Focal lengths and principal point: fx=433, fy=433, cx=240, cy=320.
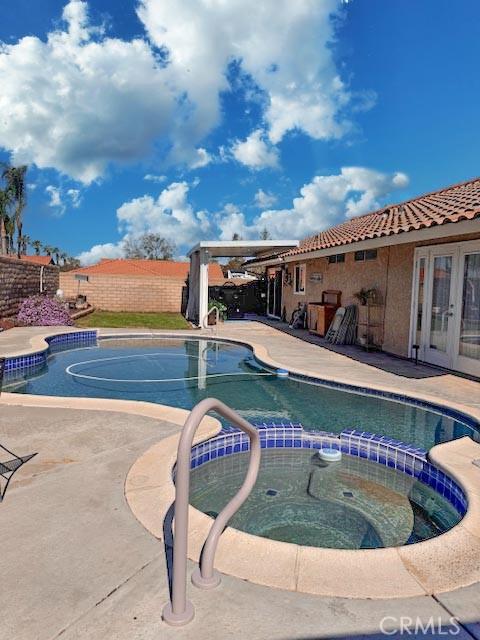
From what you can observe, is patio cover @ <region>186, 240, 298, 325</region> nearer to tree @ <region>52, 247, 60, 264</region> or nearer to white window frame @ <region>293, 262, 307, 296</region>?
white window frame @ <region>293, 262, 307, 296</region>

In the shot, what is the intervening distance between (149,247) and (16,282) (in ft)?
207

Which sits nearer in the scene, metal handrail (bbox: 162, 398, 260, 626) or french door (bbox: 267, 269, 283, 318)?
metal handrail (bbox: 162, 398, 260, 626)

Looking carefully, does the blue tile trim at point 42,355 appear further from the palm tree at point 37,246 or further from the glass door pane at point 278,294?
the palm tree at point 37,246

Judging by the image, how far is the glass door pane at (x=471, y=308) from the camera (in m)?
9.95

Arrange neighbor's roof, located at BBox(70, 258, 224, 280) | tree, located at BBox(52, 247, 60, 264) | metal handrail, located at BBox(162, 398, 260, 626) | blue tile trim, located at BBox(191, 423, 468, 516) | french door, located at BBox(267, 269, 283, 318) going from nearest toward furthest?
metal handrail, located at BBox(162, 398, 260, 626), blue tile trim, located at BBox(191, 423, 468, 516), french door, located at BBox(267, 269, 283, 318), neighbor's roof, located at BBox(70, 258, 224, 280), tree, located at BBox(52, 247, 60, 264)

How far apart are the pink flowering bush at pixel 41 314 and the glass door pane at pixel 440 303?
1513 centimetres

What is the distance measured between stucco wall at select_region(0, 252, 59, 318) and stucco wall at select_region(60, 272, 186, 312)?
283 cm

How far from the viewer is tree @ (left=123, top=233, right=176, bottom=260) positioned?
80688mm

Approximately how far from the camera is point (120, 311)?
89.5ft

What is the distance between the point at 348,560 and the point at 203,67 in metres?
25.8

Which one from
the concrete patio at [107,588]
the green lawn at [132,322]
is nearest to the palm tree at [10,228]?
the green lawn at [132,322]

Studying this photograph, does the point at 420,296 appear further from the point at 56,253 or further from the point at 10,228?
the point at 56,253

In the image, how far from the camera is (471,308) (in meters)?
10.1

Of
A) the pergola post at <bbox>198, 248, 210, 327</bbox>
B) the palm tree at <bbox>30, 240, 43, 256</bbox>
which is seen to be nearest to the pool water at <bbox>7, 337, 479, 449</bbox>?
the pergola post at <bbox>198, 248, 210, 327</bbox>
